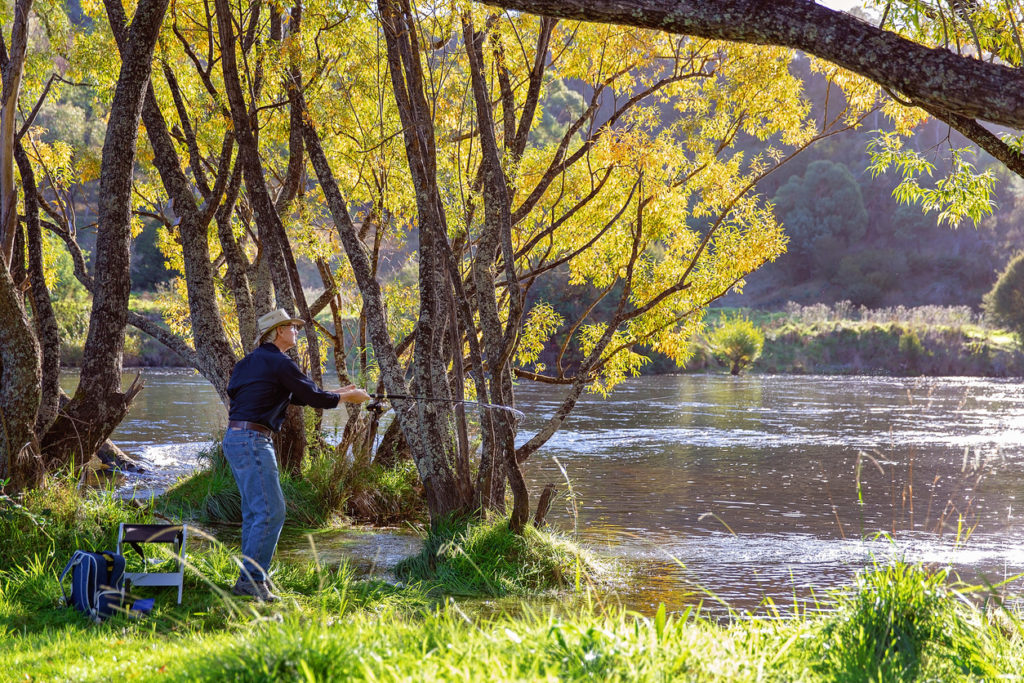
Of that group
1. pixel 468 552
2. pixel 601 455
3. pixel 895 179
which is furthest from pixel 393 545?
pixel 895 179

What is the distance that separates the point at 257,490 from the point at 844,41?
4.20m

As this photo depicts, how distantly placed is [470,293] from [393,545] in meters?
2.78

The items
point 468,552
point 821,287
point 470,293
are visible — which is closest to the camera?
point 468,552

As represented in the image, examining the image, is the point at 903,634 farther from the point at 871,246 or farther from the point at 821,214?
the point at 871,246

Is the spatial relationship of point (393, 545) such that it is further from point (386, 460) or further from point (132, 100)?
point (132, 100)

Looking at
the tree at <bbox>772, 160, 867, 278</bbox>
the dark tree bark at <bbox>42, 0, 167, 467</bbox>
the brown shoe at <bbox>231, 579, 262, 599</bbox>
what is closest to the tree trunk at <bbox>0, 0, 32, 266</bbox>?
the dark tree bark at <bbox>42, 0, 167, 467</bbox>

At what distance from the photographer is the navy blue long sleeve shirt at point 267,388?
605 cm

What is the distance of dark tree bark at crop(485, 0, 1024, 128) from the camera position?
4301 millimetres

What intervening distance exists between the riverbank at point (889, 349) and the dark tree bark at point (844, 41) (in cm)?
3901

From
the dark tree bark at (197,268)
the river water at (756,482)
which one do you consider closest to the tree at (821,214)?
the river water at (756,482)

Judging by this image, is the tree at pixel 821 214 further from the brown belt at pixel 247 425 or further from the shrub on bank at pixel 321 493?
the brown belt at pixel 247 425

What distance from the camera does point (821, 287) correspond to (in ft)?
268

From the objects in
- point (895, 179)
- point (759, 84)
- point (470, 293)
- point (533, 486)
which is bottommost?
point (533, 486)

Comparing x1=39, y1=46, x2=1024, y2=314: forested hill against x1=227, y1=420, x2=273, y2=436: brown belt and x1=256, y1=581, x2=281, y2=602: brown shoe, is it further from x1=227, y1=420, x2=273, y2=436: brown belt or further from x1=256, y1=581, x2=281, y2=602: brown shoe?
x1=256, y1=581, x2=281, y2=602: brown shoe
